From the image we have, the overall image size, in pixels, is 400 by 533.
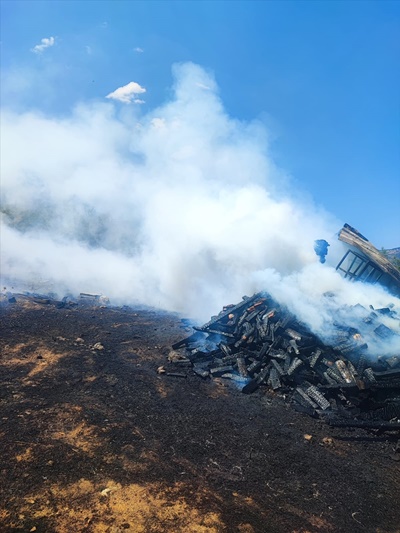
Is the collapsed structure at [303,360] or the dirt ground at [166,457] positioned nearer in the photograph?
the dirt ground at [166,457]

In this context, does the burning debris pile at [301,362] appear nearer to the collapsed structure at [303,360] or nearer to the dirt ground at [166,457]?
the collapsed structure at [303,360]

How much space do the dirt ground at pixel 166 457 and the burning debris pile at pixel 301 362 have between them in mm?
607

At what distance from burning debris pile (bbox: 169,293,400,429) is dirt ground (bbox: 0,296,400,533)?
607 mm

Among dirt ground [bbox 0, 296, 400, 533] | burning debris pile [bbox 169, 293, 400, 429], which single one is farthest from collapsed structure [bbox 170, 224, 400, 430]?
dirt ground [bbox 0, 296, 400, 533]

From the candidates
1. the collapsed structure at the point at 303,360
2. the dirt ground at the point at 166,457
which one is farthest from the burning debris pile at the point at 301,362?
the dirt ground at the point at 166,457

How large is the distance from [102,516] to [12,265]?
18.8 meters

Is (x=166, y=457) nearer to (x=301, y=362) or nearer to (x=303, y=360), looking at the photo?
(x=301, y=362)

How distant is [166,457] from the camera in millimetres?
6859

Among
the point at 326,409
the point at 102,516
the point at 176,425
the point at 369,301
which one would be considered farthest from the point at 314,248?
the point at 102,516

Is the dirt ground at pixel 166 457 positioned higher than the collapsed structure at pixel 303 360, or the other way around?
the collapsed structure at pixel 303 360

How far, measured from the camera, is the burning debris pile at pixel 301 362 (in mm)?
9570

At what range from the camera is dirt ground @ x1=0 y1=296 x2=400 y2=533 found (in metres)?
5.43

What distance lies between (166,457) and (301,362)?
586 centimetres

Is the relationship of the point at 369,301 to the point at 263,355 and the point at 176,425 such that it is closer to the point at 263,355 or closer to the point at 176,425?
the point at 263,355
